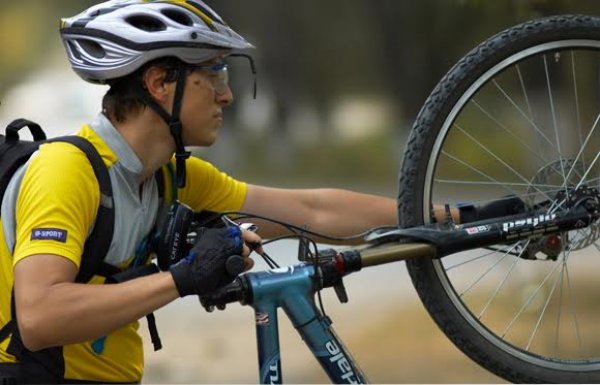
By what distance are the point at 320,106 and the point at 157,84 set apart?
4146 mm

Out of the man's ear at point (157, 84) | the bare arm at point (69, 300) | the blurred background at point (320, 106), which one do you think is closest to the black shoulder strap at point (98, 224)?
the bare arm at point (69, 300)

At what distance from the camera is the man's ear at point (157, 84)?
3.04 metres

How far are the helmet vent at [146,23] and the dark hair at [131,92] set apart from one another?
87mm

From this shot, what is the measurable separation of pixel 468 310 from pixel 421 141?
508 millimetres

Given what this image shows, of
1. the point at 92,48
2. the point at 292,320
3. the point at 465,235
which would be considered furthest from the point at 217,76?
the point at 465,235

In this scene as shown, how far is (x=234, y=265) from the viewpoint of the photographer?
9.14 ft

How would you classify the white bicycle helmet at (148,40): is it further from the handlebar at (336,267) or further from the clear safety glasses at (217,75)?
the handlebar at (336,267)

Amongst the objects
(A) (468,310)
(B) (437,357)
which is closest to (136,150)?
(A) (468,310)

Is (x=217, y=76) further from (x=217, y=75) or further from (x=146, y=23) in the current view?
(x=146, y=23)

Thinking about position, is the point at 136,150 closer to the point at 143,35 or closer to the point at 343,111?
the point at 143,35

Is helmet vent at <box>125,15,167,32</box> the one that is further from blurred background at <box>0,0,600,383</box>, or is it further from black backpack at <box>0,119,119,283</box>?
blurred background at <box>0,0,600,383</box>

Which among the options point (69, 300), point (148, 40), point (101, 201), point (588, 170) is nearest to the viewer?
point (69, 300)

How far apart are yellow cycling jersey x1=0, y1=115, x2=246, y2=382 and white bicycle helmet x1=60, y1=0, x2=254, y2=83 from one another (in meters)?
0.16

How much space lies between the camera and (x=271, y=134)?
7.16 metres
